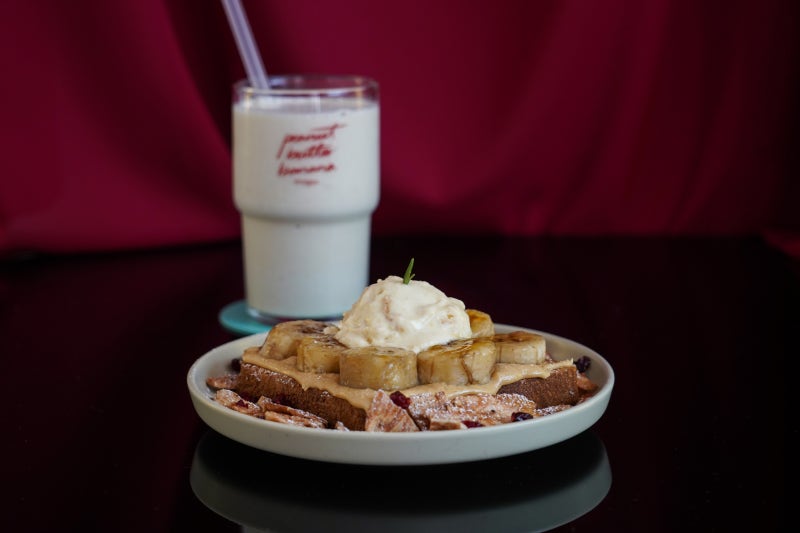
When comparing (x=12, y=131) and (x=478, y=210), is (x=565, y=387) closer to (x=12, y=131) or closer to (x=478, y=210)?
(x=478, y=210)

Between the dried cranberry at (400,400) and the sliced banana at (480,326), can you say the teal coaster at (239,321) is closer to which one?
the sliced banana at (480,326)

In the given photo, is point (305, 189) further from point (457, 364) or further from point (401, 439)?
point (401, 439)

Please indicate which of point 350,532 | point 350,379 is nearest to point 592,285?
point 350,379

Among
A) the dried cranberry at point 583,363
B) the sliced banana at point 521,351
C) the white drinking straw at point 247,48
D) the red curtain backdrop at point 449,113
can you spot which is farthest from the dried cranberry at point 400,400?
the red curtain backdrop at point 449,113

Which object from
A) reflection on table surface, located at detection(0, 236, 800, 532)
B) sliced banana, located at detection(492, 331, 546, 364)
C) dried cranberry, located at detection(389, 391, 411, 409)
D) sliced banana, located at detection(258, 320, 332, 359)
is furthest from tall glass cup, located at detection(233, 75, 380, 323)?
dried cranberry, located at detection(389, 391, 411, 409)

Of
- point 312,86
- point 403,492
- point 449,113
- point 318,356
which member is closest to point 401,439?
point 403,492

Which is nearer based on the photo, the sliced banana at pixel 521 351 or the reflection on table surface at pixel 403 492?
the reflection on table surface at pixel 403 492

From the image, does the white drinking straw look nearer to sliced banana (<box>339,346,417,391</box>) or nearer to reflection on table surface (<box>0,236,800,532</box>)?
reflection on table surface (<box>0,236,800,532</box>)
